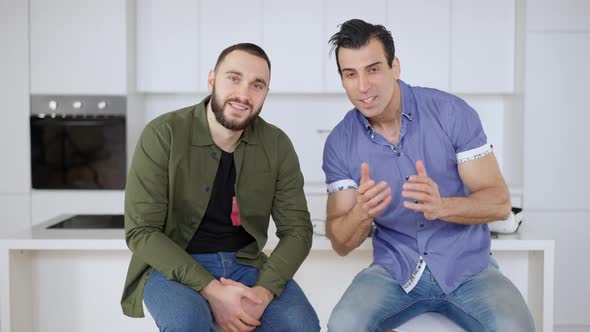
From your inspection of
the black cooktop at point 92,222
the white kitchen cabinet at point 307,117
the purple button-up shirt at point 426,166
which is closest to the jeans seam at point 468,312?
the purple button-up shirt at point 426,166

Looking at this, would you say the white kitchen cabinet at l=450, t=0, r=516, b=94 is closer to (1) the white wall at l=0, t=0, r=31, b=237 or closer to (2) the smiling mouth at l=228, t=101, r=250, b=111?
(1) the white wall at l=0, t=0, r=31, b=237

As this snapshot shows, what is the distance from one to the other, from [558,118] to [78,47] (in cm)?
289

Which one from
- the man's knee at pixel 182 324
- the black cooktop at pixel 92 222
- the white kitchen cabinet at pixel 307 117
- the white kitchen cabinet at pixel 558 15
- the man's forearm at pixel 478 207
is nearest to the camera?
the man's knee at pixel 182 324

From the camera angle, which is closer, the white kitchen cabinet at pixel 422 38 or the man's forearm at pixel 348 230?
the man's forearm at pixel 348 230

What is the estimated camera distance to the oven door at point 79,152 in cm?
468

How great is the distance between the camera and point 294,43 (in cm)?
484

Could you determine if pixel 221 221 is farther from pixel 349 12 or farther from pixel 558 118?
pixel 558 118

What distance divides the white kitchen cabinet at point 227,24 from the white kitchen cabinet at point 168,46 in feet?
0.19

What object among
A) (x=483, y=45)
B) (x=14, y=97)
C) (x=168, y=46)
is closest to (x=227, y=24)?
(x=168, y=46)

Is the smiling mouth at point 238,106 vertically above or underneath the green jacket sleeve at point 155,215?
above

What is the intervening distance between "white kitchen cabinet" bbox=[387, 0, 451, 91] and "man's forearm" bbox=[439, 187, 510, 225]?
244cm

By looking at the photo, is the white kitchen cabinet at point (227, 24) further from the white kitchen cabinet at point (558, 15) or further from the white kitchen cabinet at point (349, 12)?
the white kitchen cabinet at point (558, 15)

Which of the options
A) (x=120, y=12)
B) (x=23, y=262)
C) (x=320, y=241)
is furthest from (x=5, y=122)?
(x=320, y=241)

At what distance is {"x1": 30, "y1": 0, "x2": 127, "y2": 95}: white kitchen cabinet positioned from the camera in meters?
4.64
